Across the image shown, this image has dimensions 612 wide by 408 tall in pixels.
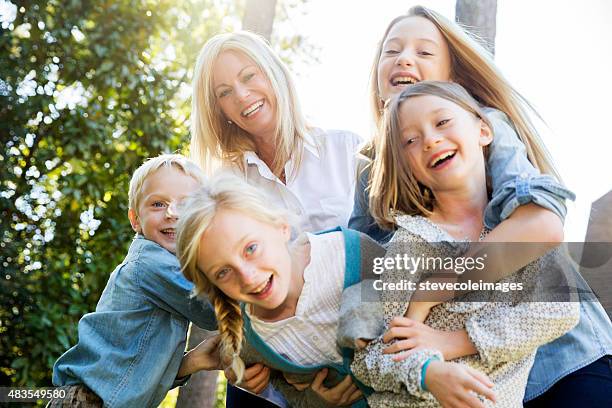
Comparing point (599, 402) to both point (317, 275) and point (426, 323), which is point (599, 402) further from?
point (317, 275)

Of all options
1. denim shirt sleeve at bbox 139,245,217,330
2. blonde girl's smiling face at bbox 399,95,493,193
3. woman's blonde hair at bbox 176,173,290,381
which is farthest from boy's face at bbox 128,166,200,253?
blonde girl's smiling face at bbox 399,95,493,193

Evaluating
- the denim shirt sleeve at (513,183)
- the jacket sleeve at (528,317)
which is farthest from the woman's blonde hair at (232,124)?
the jacket sleeve at (528,317)

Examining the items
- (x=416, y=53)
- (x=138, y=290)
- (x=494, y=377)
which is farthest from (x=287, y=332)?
(x=416, y=53)

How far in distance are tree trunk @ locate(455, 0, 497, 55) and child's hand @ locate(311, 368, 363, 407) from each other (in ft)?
6.92

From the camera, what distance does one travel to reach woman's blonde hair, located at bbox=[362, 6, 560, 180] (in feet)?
7.19

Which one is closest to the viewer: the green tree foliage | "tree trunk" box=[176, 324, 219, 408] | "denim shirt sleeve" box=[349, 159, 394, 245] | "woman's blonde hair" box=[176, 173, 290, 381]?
"woman's blonde hair" box=[176, 173, 290, 381]

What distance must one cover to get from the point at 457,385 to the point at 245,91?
1454 mm

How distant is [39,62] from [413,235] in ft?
14.0

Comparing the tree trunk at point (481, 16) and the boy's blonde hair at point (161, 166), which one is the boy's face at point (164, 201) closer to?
the boy's blonde hair at point (161, 166)

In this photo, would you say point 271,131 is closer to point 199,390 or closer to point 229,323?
point 229,323

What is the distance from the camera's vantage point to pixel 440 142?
1997mm

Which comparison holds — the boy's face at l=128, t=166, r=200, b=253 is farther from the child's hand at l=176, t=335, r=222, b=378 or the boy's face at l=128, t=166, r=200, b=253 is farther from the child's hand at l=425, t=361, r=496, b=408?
the child's hand at l=425, t=361, r=496, b=408

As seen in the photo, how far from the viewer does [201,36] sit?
640 cm

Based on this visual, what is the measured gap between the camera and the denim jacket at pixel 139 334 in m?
2.58
